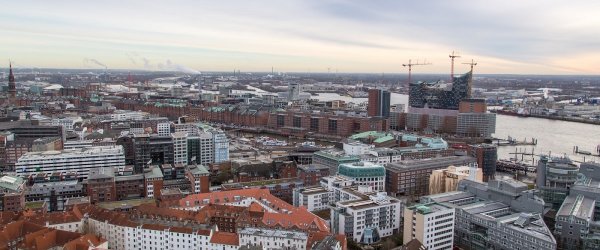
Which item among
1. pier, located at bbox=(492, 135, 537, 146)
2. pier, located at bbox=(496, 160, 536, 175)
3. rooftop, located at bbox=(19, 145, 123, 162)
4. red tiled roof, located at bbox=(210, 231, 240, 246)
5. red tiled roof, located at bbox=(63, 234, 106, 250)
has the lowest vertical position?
pier, located at bbox=(496, 160, 536, 175)

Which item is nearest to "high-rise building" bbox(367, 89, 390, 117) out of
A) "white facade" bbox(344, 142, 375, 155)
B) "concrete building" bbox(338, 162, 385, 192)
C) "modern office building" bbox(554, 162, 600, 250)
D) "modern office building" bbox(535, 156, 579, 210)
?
"white facade" bbox(344, 142, 375, 155)

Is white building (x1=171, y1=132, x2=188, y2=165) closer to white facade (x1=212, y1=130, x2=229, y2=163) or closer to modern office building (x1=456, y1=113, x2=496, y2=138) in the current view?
white facade (x1=212, y1=130, x2=229, y2=163)

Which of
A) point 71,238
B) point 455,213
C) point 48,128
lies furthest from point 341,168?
point 48,128

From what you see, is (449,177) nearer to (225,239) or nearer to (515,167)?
(515,167)

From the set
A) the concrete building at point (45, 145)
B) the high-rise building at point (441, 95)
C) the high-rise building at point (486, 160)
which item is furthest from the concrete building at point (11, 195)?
the high-rise building at point (441, 95)

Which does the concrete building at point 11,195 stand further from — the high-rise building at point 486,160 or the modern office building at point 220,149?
the high-rise building at point 486,160
